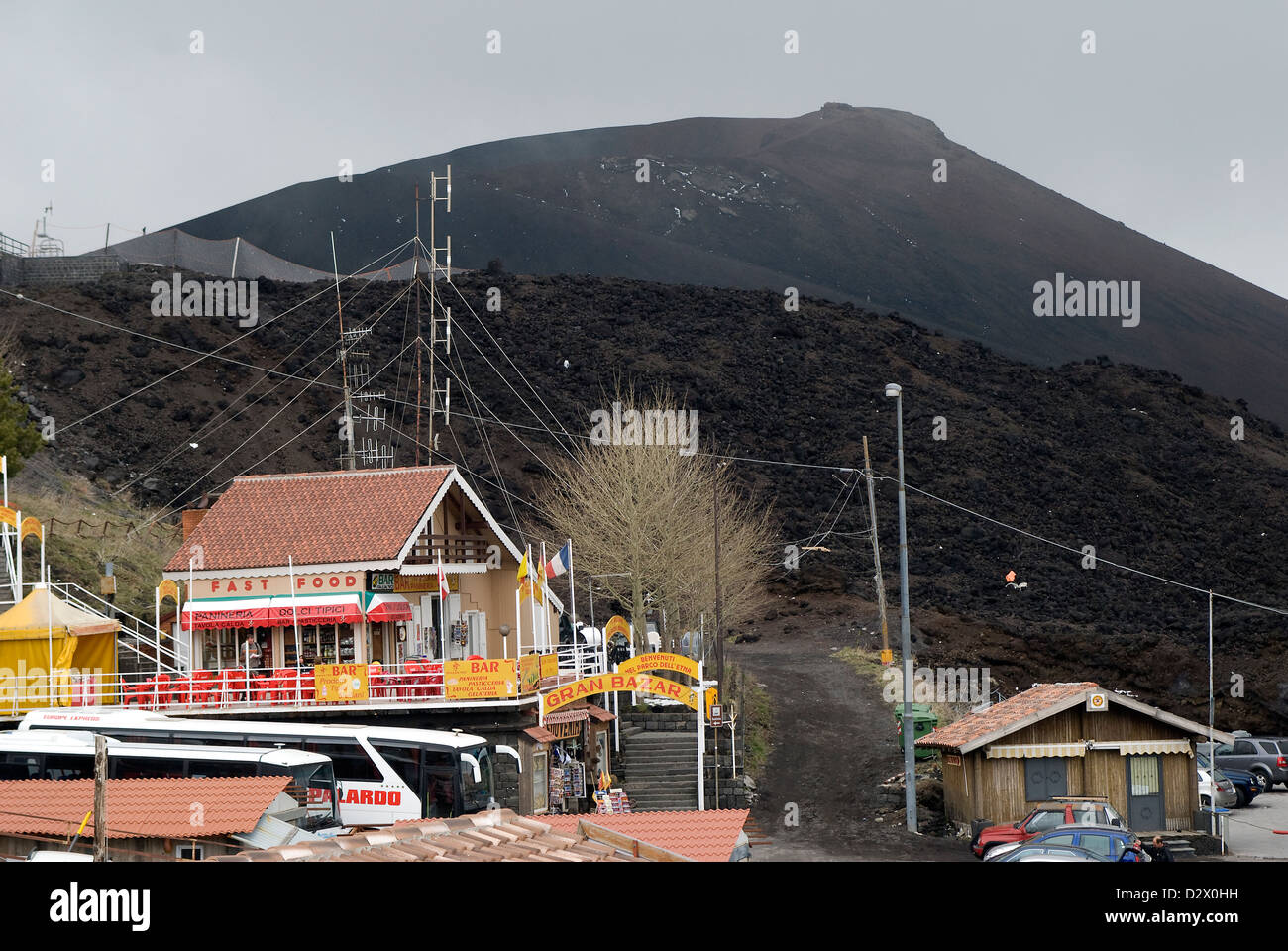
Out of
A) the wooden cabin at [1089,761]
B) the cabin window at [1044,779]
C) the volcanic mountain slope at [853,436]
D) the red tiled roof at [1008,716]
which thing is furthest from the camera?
the volcanic mountain slope at [853,436]

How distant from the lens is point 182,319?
124 metres

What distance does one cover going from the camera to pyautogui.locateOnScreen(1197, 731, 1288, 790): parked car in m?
43.8

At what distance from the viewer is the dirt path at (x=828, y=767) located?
31906mm

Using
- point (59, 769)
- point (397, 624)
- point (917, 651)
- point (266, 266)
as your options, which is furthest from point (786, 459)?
point (59, 769)

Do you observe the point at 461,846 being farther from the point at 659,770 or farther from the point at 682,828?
the point at 659,770

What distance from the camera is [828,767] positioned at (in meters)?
41.5

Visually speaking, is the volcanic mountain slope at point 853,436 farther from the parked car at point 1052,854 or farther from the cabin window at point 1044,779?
the parked car at point 1052,854

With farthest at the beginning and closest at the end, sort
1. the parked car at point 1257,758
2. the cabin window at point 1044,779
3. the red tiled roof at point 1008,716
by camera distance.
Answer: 1. the parked car at point 1257,758
2. the cabin window at point 1044,779
3. the red tiled roof at point 1008,716

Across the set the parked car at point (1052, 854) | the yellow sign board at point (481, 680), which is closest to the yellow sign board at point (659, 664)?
the yellow sign board at point (481, 680)

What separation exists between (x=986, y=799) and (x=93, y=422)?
81810 millimetres

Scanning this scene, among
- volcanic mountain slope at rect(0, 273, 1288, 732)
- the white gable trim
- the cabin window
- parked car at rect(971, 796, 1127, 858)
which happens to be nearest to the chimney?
the white gable trim

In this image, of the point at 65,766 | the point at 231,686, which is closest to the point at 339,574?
the point at 231,686
